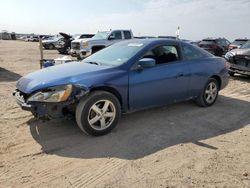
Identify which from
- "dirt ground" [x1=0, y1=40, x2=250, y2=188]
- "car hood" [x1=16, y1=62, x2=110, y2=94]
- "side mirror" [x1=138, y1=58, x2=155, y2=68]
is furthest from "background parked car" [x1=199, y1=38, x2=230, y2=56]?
"car hood" [x1=16, y1=62, x2=110, y2=94]

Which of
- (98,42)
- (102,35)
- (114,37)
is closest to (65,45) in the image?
(102,35)

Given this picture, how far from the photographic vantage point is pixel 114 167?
13.2 ft

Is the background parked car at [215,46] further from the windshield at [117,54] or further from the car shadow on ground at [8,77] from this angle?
the windshield at [117,54]

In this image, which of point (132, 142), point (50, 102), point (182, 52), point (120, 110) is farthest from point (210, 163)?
point (182, 52)

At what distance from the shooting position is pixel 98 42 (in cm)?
1780

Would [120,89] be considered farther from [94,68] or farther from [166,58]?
[166,58]

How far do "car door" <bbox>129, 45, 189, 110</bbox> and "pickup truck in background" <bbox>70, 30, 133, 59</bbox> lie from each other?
1133 centimetres

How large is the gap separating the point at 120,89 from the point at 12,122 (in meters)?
2.09

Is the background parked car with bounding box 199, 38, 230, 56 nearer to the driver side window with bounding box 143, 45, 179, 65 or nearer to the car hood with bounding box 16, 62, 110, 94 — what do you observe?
the driver side window with bounding box 143, 45, 179, 65

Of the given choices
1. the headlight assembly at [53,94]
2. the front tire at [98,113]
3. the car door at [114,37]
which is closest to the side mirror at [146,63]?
the front tire at [98,113]

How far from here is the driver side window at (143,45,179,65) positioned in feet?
19.5

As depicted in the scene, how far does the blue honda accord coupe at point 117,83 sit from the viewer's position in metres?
4.78

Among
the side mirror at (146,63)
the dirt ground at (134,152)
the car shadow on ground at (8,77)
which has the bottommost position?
the dirt ground at (134,152)

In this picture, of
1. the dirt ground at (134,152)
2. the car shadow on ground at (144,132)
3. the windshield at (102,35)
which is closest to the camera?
the dirt ground at (134,152)
